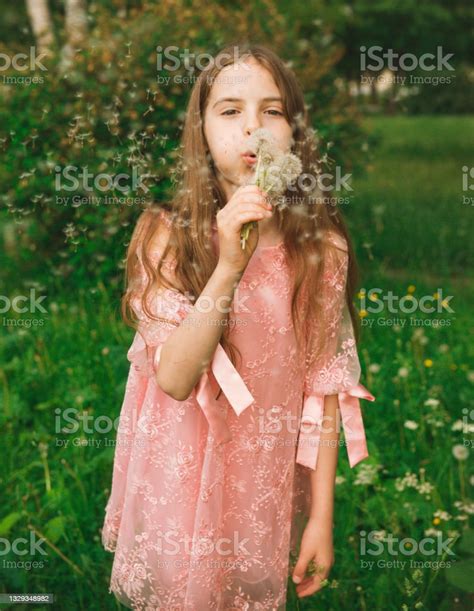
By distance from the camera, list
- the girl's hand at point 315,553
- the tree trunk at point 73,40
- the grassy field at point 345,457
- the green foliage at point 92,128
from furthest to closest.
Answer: the tree trunk at point 73,40 → the green foliage at point 92,128 → the grassy field at point 345,457 → the girl's hand at point 315,553

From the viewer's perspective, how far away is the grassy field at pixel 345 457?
2.38m

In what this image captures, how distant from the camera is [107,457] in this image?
2779 millimetres

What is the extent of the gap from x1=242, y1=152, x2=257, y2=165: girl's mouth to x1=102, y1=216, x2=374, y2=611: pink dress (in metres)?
0.24

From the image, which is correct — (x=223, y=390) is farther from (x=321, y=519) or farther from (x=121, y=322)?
(x=121, y=322)

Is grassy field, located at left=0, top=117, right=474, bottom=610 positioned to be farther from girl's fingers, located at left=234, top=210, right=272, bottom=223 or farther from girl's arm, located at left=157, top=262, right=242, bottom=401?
girl's fingers, located at left=234, top=210, right=272, bottom=223

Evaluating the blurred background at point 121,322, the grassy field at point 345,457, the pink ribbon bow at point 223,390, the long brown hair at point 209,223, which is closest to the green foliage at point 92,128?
the blurred background at point 121,322

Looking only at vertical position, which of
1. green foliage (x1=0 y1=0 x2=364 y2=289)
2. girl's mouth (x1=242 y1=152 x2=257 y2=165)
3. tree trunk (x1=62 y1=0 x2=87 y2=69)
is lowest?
girl's mouth (x1=242 y1=152 x2=257 y2=165)

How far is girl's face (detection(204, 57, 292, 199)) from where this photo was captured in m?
1.74

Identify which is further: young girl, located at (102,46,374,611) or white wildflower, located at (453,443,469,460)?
white wildflower, located at (453,443,469,460)

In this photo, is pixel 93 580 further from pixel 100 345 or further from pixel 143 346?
pixel 100 345

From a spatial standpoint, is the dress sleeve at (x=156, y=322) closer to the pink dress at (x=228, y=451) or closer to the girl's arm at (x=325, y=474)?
the pink dress at (x=228, y=451)

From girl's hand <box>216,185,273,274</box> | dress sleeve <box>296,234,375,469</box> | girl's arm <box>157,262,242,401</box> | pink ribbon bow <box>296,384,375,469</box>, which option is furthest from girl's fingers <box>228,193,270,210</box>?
pink ribbon bow <box>296,384,375,469</box>

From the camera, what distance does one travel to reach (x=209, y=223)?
1842 millimetres

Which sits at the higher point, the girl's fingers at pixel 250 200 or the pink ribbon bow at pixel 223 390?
the girl's fingers at pixel 250 200
